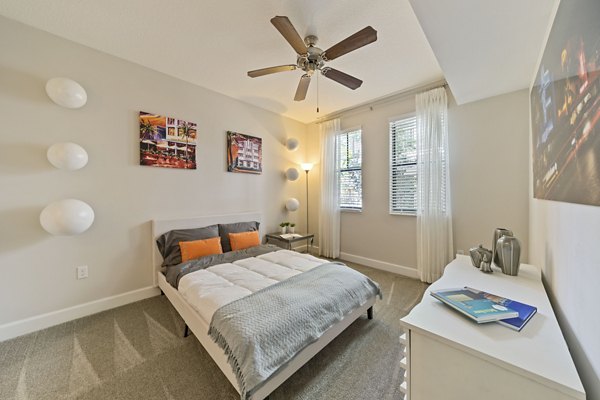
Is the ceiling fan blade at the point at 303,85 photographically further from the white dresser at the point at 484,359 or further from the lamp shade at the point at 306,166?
the white dresser at the point at 484,359

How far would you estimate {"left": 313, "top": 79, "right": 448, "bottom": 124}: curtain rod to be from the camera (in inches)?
117

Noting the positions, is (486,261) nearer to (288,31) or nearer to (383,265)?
(383,265)

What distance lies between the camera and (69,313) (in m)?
2.18

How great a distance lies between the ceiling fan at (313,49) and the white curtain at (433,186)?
4.50ft

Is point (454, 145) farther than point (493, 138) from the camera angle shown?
Yes

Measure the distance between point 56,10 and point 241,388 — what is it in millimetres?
3182

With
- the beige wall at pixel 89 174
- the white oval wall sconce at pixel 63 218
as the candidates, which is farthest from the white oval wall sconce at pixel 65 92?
the white oval wall sconce at pixel 63 218

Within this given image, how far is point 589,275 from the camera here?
29.1 inches

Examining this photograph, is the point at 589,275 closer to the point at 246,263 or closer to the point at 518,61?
the point at 518,61

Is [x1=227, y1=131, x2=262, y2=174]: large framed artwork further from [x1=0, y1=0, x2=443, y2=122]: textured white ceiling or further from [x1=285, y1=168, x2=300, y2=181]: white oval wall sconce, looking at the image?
[x1=0, y1=0, x2=443, y2=122]: textured white ceiling

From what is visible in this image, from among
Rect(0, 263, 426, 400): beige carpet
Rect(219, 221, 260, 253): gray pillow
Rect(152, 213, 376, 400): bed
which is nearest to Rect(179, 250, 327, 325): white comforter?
Rect(152, 213, 376, 400): bed

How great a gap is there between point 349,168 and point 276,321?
3143 mm

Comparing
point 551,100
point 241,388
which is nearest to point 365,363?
point 241,388

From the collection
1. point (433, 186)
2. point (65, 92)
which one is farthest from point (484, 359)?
point (65, 92)
